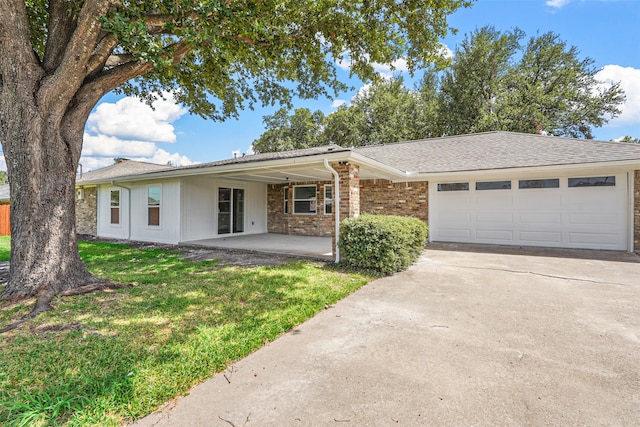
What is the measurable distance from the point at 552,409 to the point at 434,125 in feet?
77.9

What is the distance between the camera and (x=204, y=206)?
1138 cm

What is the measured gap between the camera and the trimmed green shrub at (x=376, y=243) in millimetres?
6152

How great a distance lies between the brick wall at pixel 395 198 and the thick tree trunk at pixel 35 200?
963 cm

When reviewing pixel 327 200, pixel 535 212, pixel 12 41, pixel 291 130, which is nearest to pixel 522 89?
pixel 535 212

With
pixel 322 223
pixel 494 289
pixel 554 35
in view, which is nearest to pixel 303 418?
pixel 494 289

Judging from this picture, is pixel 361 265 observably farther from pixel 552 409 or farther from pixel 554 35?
pixel 554 35

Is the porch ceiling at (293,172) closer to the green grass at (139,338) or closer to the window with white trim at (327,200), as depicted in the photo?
the window with white trim at (327,200)

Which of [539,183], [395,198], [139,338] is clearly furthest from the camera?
[395,198]

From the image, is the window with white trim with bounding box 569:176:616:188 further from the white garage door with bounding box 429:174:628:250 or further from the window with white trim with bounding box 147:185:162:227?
the window with white trim with bounding box 147:185:162:227

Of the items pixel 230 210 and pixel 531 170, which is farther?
Result: pixel 230 210

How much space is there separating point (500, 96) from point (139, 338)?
24.0m

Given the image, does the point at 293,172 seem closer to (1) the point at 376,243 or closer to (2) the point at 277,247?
(2) the point at 277,247

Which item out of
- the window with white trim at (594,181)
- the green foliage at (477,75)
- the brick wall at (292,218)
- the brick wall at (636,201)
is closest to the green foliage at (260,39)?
the brick wall at (292,218)

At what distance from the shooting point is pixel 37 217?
4.39m
